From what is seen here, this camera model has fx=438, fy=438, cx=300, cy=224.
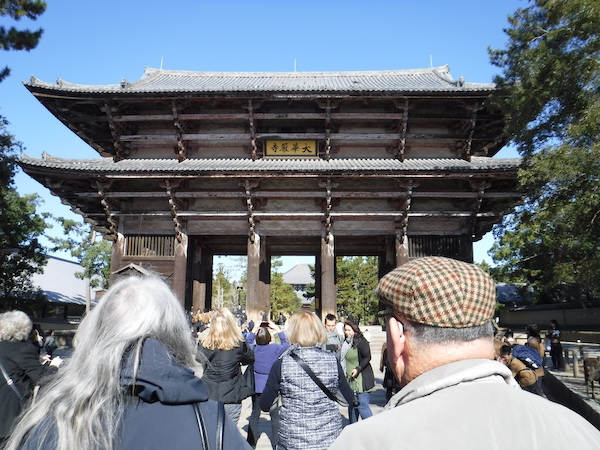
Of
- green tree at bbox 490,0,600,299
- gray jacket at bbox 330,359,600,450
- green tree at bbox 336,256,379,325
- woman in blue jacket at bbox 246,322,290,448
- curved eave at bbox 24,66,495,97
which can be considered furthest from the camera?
green tree at bbox 336,256,379,325

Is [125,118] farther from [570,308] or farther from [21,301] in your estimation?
[570,308]

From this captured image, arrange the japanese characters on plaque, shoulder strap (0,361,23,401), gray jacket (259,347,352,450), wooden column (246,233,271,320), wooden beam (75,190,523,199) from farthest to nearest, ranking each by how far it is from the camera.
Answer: the japanese characters on plaque
wooden column (246,233,271,320)
wooden beam (75,190,523,199)
shoulder strap (0,361,23,401)
gray jacket (259,347,352,450)

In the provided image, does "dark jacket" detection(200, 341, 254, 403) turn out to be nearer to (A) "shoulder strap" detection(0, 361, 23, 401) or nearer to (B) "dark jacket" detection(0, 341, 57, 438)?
(B) "dark jacket" detection(0, 341, 57, 438)

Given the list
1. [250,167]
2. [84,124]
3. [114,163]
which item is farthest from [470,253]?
[84,124]

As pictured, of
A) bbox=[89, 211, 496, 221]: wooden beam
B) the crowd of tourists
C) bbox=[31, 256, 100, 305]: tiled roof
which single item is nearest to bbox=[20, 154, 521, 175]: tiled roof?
bbox=[89, 211, 496, 221]: wooden beam

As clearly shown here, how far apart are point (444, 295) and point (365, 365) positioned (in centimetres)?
517

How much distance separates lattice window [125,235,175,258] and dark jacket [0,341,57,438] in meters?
11.5

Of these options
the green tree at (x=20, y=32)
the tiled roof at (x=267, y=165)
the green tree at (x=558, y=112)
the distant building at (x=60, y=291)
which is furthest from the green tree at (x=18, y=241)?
the green tree at (x=558, y=112)

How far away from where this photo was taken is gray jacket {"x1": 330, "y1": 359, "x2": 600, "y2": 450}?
1.11m

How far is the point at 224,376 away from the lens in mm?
4488

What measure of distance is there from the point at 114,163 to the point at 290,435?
14.0m

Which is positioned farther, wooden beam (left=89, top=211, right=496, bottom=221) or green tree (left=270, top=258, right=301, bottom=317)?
green tree (left=270, top=258, right=301, bottom=317)

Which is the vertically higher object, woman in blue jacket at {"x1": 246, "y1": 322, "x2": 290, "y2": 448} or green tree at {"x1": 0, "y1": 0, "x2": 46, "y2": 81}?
green tree at {"x1": 0, "y1": 0, "x2": 46, "y2": 81}

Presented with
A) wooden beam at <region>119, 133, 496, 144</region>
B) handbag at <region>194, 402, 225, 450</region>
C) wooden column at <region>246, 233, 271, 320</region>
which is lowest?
handbag at <region>194, 402, 225, 450</region>
